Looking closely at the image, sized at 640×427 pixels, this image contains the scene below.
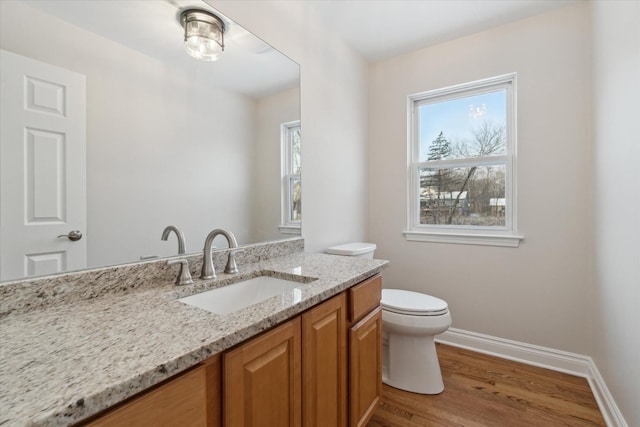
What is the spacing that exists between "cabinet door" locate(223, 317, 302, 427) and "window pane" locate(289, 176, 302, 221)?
0.93 metres

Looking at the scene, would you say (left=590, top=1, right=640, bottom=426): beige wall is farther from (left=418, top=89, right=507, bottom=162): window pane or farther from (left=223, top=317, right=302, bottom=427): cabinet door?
(left=223, top=317, right=302, bottom=427): cabinet door

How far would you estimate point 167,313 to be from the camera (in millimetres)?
754

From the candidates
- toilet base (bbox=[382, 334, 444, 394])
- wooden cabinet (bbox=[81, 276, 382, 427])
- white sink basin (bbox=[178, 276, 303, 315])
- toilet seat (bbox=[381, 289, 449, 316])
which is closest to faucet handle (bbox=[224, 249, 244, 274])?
white sink basin (bbox=[178, 276, 303, 315])

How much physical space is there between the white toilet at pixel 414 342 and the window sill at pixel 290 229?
2.35 feet

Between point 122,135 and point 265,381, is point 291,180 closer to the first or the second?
point 122,135

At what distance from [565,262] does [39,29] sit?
9.41 ft

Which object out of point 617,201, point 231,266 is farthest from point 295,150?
point 617,201

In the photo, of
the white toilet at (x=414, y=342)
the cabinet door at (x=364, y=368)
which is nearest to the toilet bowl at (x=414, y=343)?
the white toilet at (x=414, y=342)

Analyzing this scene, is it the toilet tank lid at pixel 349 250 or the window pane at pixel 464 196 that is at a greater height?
the window pane at pixel 464 196

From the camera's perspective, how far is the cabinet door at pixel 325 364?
0.93 meters

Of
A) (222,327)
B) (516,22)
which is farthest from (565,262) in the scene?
(222,327)

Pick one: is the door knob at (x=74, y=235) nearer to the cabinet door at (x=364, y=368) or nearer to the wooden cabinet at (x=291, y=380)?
the wooden cabinet at (x=291, y=380)

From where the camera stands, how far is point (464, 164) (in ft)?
7.50

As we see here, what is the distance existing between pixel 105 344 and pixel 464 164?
2461 millimetres
